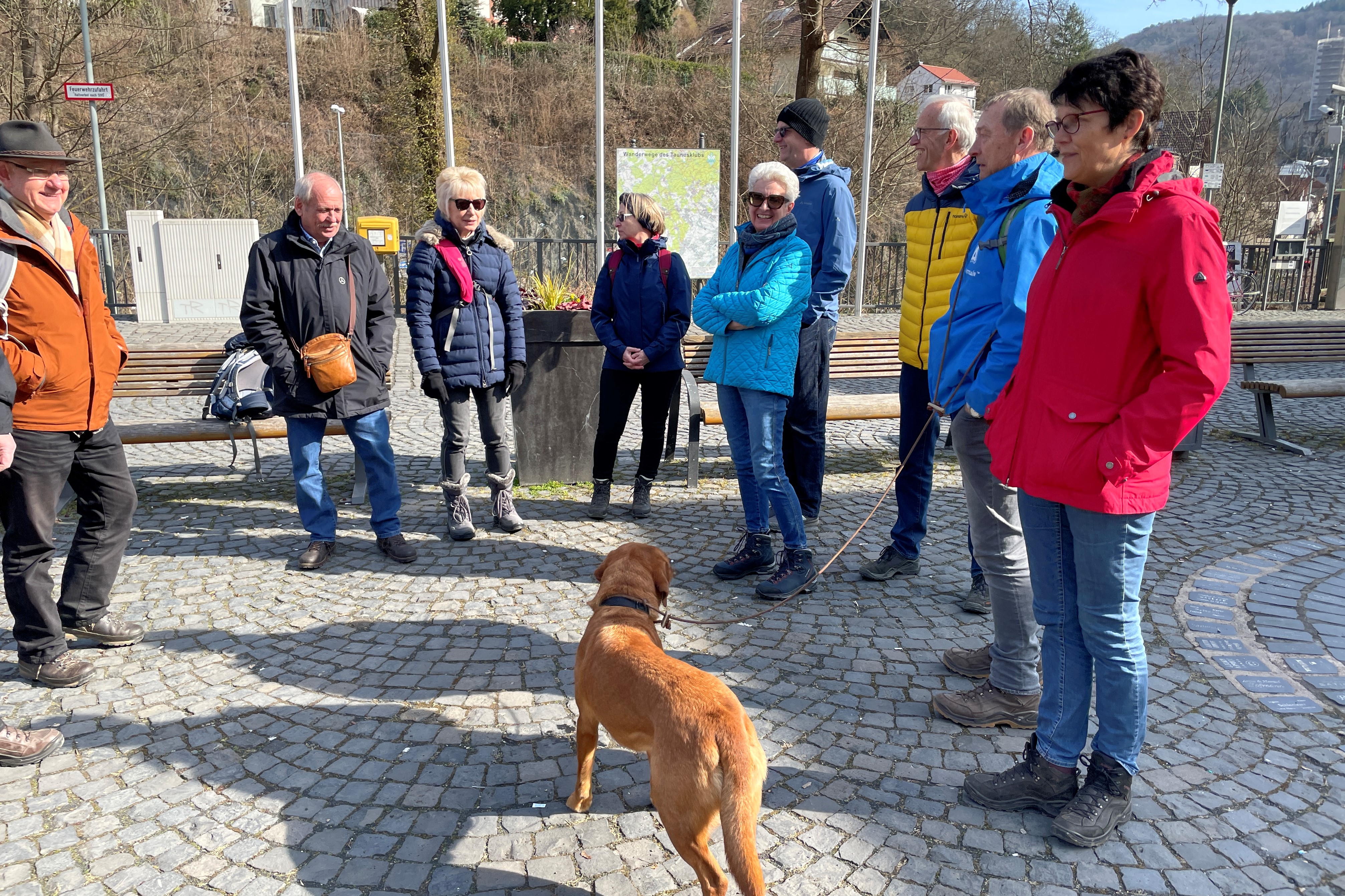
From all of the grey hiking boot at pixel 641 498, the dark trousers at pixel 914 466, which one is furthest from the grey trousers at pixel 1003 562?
the grey hiking boot at pixel 641 498

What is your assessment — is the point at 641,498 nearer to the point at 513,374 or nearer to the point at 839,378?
the point at 513,374

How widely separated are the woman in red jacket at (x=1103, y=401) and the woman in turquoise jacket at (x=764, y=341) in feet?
5.71

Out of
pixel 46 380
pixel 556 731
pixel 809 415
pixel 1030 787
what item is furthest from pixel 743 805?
pixel 809 415

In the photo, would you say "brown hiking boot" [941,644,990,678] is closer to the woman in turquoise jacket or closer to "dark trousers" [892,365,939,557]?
the woman in turquoise jacket

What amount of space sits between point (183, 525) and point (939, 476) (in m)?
5.39

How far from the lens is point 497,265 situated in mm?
5383

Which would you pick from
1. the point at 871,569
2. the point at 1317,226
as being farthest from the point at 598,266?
the point at 1317,226

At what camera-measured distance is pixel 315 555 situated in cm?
502

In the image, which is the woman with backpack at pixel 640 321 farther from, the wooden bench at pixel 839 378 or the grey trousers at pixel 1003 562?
the grey trousers at pixel 1003 562

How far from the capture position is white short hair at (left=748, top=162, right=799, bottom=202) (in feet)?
14.2

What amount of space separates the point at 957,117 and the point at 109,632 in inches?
178

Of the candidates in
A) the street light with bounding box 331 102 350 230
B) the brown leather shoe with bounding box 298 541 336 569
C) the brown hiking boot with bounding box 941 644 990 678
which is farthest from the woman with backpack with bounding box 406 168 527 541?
the street light with bounding box 331 102 350 230

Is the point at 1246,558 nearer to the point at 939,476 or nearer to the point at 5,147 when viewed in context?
the point at 939,476

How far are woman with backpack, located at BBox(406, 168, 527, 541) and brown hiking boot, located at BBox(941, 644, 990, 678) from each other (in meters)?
2.84
